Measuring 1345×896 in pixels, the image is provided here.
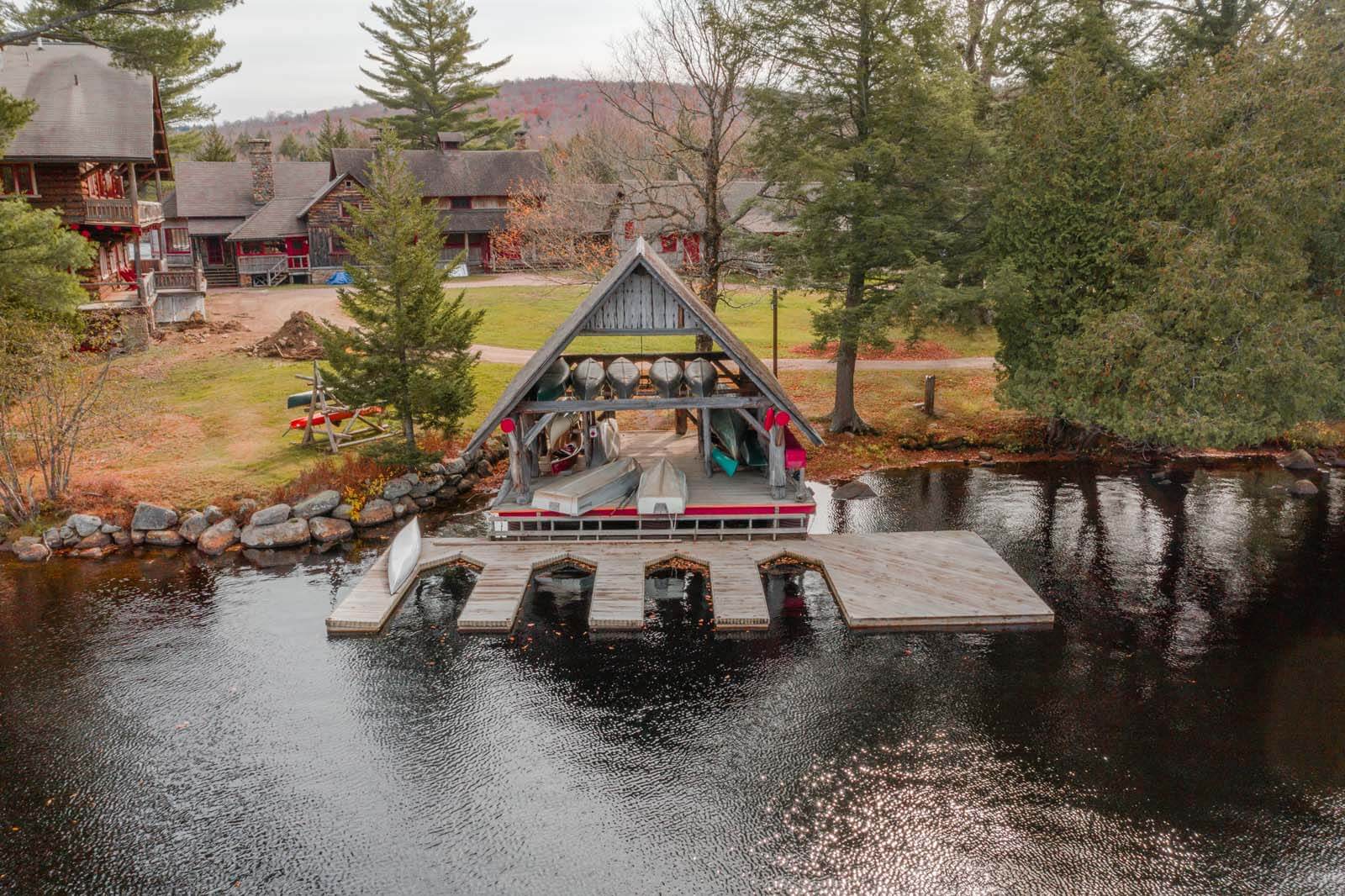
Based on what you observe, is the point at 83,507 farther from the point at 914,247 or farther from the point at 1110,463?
the point at 1110,463

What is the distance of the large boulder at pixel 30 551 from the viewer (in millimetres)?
20094

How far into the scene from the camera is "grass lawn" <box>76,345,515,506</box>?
75.0 ft

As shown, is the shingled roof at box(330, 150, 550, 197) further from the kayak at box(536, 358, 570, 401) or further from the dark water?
the dark water

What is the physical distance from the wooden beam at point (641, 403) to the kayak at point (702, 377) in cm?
72

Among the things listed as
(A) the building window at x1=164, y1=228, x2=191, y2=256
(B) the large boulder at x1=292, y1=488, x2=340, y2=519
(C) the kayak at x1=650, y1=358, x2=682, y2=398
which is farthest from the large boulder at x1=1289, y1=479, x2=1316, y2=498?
(A) the building window at x1=164, y1=228, x2=191, y2=256

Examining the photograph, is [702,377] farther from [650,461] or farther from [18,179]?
[18,179]

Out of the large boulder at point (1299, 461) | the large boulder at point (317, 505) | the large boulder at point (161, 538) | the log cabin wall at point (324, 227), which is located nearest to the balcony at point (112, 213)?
the log cabin wall at point (324, 227)

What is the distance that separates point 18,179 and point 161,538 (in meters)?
25.7

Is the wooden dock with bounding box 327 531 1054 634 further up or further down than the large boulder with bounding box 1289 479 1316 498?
further down

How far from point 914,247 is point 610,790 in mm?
19193

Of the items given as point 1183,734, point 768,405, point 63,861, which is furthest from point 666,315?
point 63,861

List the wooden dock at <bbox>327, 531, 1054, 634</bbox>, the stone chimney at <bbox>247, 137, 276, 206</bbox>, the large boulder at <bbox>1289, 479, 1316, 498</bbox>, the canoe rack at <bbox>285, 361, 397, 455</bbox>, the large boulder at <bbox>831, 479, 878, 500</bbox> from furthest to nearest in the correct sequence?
the stone chimney at <bbox>247, 137, 276, 206</bbox> < the canoe rack at <bbox>285, 361, 397, 455</bbox> < the large boulder at <bbox>831, 479, 878, 500</bbox> < the large boulder at <bbox>1289, 479, 1316, 498</bbox> < the wooden dock at <bbox>327, 531, 1054, 634</bbox>

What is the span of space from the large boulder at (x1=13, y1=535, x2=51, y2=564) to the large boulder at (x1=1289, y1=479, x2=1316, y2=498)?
1231 inches

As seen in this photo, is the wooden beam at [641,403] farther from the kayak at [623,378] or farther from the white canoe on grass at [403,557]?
the white canoe on grass at [403,557]
